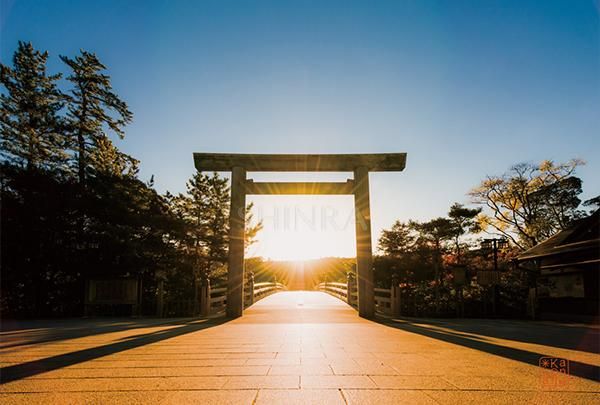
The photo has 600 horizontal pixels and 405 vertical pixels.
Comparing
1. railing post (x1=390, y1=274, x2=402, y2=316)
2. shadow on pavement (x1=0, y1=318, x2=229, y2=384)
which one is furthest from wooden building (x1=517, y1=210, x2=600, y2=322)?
shadow on pavement (x1=0, y1=318, x2=229, y2=384)

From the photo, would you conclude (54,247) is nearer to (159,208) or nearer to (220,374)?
(159,208)

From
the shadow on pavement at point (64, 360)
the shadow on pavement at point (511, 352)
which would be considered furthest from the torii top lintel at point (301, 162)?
the shadow on pavement at point (64, 360)

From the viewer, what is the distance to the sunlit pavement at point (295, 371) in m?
2.47

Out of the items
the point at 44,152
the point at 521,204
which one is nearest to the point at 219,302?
the point at 44,152

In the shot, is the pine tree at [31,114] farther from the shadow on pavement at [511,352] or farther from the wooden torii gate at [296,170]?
the shadow on pavement at [511,352]

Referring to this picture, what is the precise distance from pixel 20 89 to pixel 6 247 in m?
10.8

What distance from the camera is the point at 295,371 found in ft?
10.4

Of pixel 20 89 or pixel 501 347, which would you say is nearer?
pixel 501 347

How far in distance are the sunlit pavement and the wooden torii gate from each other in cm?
459

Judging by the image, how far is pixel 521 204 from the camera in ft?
83.6

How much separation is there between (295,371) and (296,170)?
7706mm

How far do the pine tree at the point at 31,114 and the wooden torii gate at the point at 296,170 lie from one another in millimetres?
11282

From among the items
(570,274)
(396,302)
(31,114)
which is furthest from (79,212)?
(570,274)

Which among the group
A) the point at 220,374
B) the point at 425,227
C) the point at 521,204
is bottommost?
the point at 220,374
